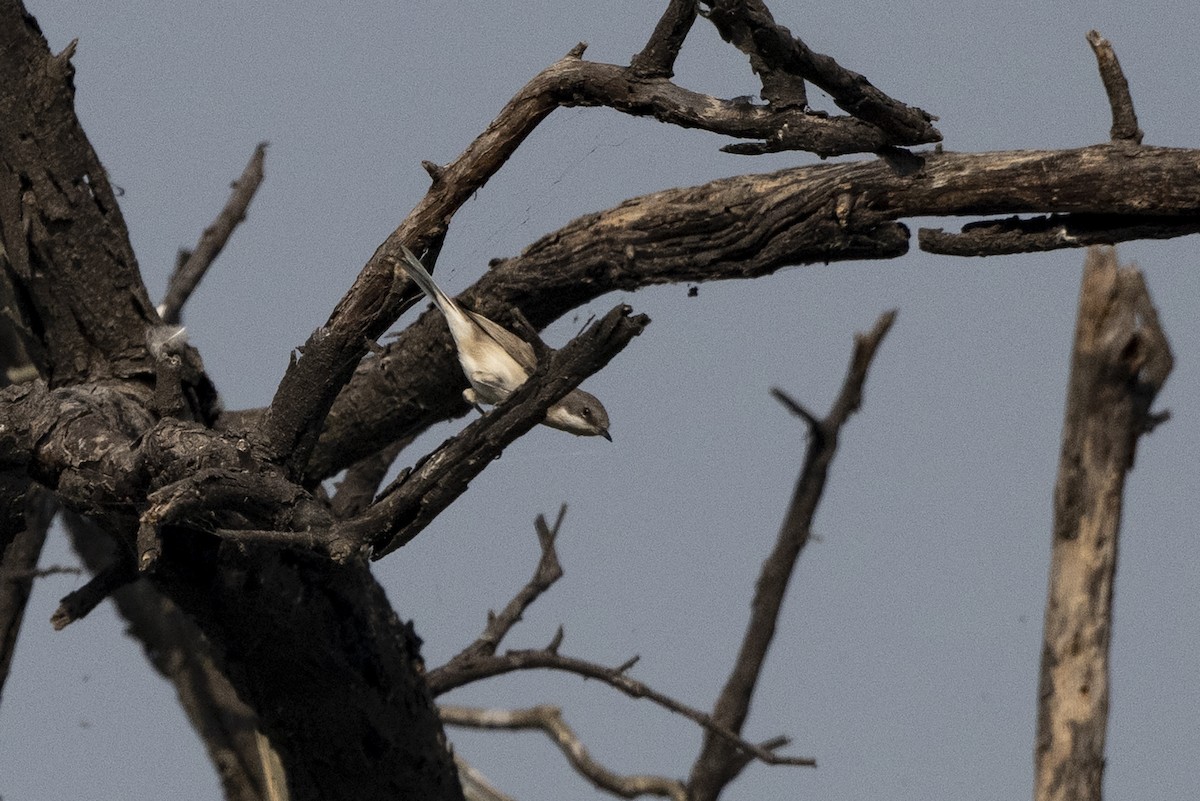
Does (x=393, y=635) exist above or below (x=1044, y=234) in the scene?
below

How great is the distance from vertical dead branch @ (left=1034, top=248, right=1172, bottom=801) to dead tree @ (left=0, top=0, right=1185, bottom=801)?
1.53 metres

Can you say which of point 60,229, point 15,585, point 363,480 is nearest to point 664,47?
point 60,229

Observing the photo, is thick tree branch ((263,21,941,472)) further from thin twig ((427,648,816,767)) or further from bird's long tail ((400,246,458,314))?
thin twig ((427,648,816,767))

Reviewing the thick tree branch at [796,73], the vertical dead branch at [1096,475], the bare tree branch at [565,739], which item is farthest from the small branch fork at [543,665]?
the thick tree branch at [796,73]

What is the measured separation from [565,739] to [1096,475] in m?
3.36

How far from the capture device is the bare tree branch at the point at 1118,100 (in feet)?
13.3

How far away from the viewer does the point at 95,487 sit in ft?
13.7

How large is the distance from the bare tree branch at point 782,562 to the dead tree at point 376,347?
91cm

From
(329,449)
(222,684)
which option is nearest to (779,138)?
(329,449)

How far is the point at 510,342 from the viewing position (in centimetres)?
466

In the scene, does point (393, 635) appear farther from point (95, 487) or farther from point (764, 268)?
point (764, 268)

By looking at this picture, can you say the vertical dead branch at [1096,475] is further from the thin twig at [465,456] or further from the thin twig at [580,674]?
the thin twig at [465,456]

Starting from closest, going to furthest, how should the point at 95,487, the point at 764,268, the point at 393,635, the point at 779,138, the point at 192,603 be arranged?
1. the point at 779,138
2. the point at 95,487
3. the point at 764,268
4. the point at 192,603
5. the point at 393,635

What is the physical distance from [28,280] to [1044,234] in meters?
3.61
